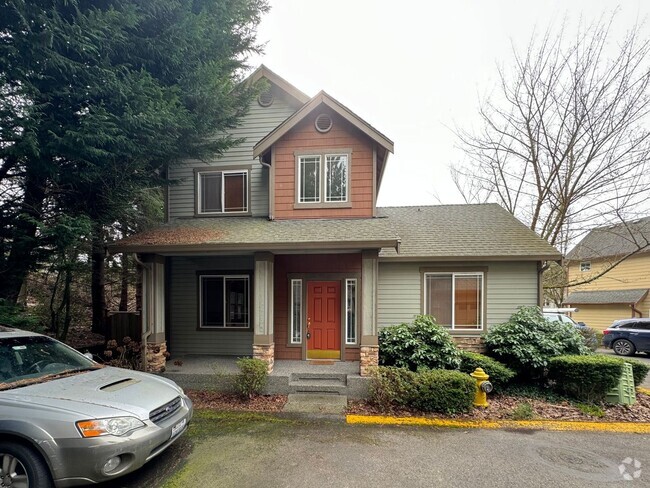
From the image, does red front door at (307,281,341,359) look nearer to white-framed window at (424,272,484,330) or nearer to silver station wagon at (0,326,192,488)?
white-framed window at (424,272,484,330)

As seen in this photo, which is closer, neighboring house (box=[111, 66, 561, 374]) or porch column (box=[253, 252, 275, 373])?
porch column (box=[253, 252, 275, 373])

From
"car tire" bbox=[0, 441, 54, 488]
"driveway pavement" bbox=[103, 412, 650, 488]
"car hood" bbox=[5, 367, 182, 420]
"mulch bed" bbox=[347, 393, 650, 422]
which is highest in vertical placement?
"car hood" bbox=[5, 367, 182, 420]

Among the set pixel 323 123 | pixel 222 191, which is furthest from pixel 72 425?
pixel 323 123

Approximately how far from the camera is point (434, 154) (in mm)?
21469

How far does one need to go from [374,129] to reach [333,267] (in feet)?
11.9

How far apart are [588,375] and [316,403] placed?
5.32 m

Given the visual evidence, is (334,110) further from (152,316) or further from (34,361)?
(34,361)

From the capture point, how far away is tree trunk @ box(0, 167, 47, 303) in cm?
589

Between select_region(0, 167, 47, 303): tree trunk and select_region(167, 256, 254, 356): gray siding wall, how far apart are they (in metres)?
3.08

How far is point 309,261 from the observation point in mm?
8031

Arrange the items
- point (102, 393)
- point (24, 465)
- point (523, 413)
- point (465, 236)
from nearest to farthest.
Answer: point (24, 465), point (102, 393), point (523, 413), point (465, 236)

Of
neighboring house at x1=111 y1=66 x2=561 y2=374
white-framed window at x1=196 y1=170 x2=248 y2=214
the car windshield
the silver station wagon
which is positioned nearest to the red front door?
neighboring house at x1=111 y1=66 x2=561 y2=374

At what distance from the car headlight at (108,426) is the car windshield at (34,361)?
1.12 meters

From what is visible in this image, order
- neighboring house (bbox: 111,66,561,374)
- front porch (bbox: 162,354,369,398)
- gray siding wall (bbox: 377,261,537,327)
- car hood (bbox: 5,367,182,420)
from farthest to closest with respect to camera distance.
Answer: gray siding wall (bbox: 377,261,537,327) < neighboring house (bbox: 111,66,561,374) < front porch (bbox: 162,354,369,398) < car hood (bbox: 5,367,182,420)
